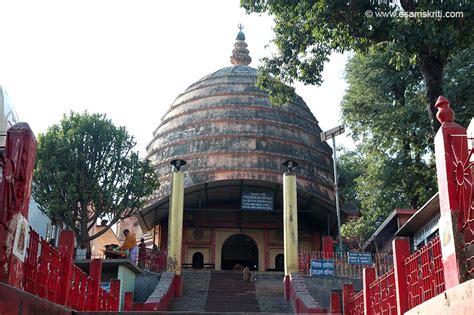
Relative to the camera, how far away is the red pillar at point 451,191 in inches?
185

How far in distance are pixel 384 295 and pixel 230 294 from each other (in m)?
9.80

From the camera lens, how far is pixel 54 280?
6.85 m

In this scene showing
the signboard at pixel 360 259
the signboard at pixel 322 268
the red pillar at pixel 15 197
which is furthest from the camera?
the signboard at pixel 360 259

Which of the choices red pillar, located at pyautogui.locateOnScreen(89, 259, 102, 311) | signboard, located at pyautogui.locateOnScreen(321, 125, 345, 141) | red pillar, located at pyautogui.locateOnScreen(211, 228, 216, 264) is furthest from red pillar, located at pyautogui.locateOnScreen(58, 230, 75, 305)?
red pillar, located at pyautogui.locateOnScreen(211, 228, 216, 264)

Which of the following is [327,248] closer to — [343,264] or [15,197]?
[343,264]

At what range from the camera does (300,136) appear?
28.0 metres

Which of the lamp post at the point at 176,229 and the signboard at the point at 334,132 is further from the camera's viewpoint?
the signboard at the point at 334,132

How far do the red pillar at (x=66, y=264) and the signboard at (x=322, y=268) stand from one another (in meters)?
10.3

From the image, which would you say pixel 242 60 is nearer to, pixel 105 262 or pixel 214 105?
pixel 214 105

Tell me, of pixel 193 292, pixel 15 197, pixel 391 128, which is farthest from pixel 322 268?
pixel 15 197

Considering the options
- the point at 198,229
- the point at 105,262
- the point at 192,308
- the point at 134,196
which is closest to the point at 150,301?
the point at 192,308

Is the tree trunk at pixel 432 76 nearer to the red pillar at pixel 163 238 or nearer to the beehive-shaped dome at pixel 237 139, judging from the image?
the beehive-shaped dome at pixel 237 139

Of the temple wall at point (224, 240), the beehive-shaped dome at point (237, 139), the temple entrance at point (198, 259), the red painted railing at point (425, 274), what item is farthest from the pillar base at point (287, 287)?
the red painted railing at point (425, 274)

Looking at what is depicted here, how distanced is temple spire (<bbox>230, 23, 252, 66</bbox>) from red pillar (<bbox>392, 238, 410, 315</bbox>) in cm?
2853
